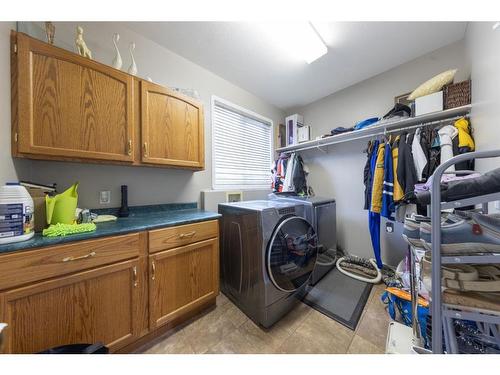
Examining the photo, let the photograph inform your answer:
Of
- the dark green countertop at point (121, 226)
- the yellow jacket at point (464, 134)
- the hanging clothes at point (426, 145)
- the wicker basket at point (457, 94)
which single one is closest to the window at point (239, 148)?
the dark green countertop at point (121, 226)

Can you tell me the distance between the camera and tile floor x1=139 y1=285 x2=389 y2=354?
1.12 m

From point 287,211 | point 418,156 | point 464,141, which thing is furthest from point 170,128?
point 464,141

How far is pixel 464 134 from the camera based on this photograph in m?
1.36

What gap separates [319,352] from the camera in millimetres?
1086

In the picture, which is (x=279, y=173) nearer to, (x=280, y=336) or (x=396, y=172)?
(x=396, y=172)

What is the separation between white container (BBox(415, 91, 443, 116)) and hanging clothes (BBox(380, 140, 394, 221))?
1.15 feet

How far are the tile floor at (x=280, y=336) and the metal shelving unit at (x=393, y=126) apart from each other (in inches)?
68.1

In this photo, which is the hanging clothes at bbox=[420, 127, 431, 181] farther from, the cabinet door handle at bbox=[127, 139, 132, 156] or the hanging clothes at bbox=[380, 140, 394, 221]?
the cabinet door handle at bbox=[127, 139, 132, 156]

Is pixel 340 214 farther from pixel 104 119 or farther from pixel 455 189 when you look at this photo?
pixel 104 119

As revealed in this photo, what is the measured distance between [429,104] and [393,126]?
0.96ft
